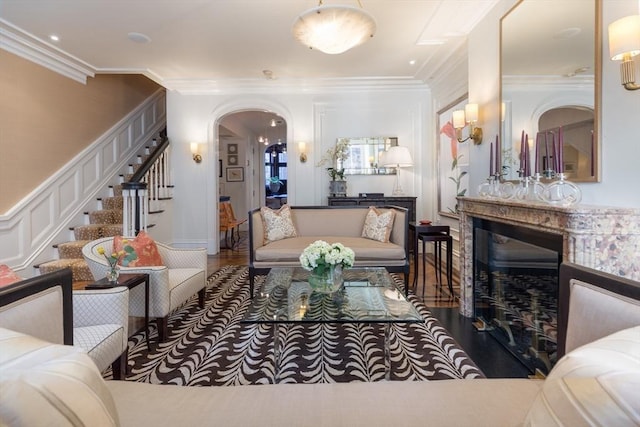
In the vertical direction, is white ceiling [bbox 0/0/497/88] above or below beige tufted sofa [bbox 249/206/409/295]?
above

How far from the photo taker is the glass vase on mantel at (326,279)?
7.45 feet

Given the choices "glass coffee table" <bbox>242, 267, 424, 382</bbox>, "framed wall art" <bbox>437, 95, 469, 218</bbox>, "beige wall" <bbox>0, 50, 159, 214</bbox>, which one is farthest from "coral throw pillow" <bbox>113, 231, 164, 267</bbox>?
"framed wall art" <bbox>437, 95, 469, 218</bbox>

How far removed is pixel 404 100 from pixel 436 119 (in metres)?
0.67

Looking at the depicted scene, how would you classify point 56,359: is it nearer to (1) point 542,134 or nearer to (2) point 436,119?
(1) point 542,134

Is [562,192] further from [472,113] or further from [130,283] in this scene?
[130,283]

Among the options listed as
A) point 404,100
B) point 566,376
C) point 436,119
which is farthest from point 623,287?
point 404,100

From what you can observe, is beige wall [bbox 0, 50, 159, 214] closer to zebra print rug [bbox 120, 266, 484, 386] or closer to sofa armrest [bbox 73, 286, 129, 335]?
zebra print rug [bbox 120, 266, 484, 386]

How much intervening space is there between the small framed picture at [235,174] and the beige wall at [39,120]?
3.65 metres

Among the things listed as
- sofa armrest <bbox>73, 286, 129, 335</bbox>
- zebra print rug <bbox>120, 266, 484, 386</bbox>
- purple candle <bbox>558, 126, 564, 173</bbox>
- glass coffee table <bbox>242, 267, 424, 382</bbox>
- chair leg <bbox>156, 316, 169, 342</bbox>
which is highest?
purple candle <bbox>558, 126, 564, 173</bbox>

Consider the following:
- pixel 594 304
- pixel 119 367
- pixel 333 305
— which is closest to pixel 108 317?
pixel 119 367

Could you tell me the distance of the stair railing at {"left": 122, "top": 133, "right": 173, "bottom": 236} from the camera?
13.8 ft

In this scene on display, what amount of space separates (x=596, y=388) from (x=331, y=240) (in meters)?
3.34

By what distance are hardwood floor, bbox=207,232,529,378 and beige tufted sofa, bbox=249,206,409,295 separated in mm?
390

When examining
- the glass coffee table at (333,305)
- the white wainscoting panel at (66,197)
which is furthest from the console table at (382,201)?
the white wainscoting panel at (66,197)
